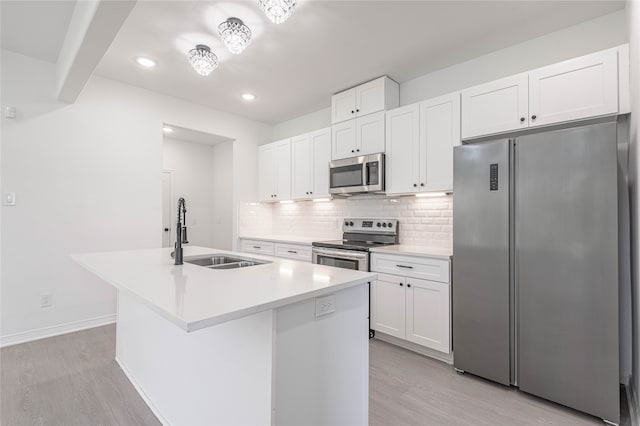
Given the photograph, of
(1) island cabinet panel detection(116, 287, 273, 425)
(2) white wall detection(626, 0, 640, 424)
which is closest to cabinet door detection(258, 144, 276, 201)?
(1) island cabinet panel detection(116, 287, 273, 425)

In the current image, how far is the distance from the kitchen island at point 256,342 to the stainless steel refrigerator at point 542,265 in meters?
1.19

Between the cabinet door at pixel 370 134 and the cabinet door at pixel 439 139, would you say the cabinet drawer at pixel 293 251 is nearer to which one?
the cabinet door at pixel 370 134

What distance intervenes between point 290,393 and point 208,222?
4.62 metres

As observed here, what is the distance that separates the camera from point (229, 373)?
52.1 inches

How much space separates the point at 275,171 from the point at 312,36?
2305 mm

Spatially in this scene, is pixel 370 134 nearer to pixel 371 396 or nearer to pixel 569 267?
pixel 569 267

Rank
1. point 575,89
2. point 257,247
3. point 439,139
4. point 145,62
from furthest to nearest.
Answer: point 257,247
point 145,62
point 439,139
point 575,89

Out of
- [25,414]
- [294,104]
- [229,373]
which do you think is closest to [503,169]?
[229,373]

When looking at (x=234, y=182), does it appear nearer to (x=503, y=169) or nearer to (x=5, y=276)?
(x=5, y=276)

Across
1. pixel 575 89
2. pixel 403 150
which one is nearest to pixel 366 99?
pixel 403 150

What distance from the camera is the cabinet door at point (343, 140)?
3566 mm

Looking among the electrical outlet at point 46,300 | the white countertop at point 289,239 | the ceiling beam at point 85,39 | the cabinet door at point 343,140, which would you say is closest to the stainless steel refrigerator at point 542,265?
the cabinet door at point 343,140

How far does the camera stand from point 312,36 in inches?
102

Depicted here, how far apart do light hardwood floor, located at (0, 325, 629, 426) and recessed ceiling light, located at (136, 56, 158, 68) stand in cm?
274
